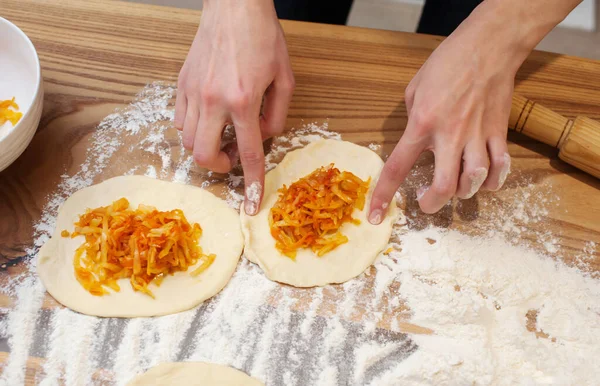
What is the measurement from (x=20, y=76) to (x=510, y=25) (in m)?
1.53

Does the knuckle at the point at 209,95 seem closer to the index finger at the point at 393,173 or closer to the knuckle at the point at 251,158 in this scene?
the knuckle at the point at 251,158

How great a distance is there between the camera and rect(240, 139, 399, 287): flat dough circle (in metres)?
1.45

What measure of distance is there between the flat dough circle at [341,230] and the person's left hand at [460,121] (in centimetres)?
17

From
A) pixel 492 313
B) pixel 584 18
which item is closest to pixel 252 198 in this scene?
pixel 492 313

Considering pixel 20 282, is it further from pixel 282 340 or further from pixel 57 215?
pixel 282 340

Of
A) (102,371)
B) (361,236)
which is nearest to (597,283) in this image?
(361,236)

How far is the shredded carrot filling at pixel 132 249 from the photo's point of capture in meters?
1.39

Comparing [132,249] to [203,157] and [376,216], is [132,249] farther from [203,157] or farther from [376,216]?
[376,216]

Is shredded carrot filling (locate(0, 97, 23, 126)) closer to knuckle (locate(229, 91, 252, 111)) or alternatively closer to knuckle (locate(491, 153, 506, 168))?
knuckle (locate(229, 91, 252, 111))

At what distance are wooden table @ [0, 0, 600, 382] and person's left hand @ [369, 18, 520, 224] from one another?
9.4 inches

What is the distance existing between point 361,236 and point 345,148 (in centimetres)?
32

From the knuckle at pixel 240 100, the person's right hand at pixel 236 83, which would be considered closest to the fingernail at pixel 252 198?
the person's right hand at pixel 236 83

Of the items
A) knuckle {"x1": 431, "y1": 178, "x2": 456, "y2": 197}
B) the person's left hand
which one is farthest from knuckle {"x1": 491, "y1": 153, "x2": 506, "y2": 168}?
knuckle {"x1": 431, "y1": 178, "x2": 456, "y2": 197}

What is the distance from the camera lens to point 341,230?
1.52m
